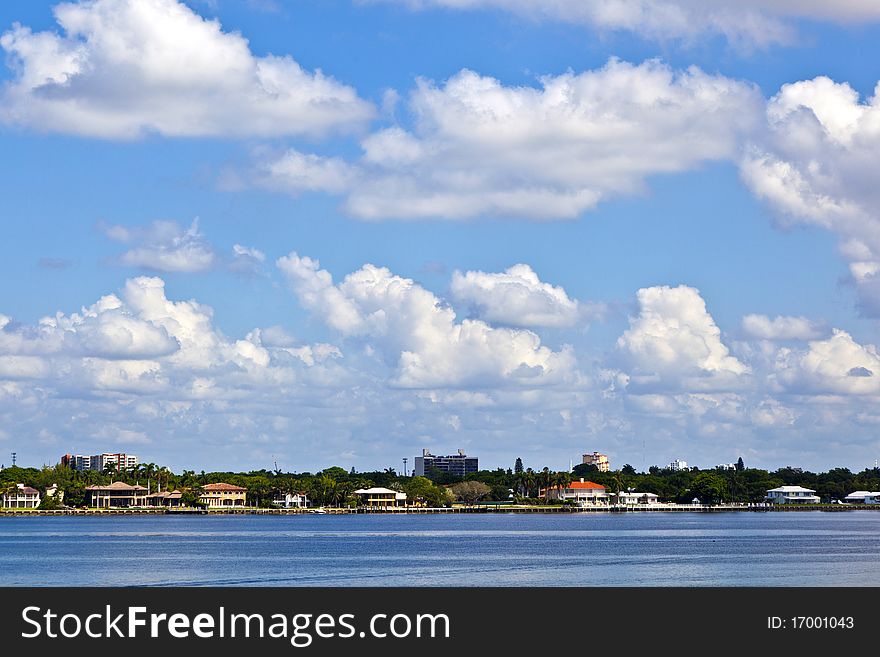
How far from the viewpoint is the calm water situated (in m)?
105

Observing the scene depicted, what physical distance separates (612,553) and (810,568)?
28.9 meters

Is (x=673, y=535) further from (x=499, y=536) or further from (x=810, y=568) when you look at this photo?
(x=810, y=568)

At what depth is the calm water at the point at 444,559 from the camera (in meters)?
105

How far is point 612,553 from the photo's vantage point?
14075cm

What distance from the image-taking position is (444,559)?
130 meters
